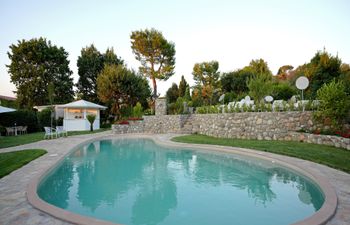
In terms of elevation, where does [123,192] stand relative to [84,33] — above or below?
below

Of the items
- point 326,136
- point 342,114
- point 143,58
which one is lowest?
point 326,136

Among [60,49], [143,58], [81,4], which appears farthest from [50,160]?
[60,49]

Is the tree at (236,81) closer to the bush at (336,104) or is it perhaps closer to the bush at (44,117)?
the bush at (336,104)

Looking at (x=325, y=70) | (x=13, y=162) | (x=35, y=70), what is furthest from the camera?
(x=35, y=70)

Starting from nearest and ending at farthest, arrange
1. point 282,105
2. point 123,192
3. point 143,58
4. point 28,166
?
1. point 123,192
2. point 28,166
3. point 282,105
4. point 143,58

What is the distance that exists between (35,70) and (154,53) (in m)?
15.3

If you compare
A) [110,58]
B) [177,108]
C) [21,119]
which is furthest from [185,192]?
[110,58]

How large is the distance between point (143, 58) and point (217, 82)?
645 inches

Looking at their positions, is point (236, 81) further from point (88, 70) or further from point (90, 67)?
point (88, 70)

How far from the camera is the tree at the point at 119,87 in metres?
23.4

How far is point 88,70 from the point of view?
2811cm

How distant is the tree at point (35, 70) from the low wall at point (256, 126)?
62.5 ft

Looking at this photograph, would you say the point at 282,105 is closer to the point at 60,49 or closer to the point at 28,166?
the point at 28,166

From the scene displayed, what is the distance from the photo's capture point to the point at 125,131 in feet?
60.6
